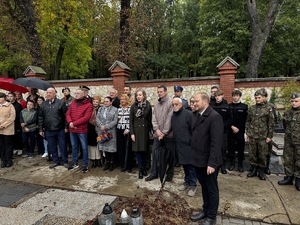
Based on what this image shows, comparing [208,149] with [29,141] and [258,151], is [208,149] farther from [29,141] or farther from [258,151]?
[29,141]

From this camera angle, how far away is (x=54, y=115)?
5.34 m

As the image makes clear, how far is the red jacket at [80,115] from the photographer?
5.00 meters

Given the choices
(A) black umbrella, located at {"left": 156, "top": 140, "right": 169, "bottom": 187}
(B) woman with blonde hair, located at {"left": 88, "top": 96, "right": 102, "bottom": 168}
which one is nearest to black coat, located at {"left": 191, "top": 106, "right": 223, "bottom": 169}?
(A) black umbrella, located at {"left": 156, "top": 140, "right": 169, "bottom": 187}

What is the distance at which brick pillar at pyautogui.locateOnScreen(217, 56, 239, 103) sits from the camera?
865 cm

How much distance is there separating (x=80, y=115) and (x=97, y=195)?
182cm

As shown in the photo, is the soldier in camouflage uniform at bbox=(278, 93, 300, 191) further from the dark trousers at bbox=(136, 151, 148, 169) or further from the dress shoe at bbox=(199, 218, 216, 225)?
the dark trousers at bbox=(136, 151, 148, 169)

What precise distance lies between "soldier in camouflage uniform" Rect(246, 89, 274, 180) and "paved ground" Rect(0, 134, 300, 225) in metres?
0.40

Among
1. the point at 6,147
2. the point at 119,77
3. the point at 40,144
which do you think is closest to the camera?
the point at 6,147

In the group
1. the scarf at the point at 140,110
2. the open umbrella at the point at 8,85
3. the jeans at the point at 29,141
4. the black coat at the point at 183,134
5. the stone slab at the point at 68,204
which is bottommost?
the stone slab at the point at 68,204

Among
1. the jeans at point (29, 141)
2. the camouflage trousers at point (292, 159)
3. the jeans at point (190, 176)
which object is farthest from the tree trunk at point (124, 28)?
the camouflage trousers at point (292, 159)

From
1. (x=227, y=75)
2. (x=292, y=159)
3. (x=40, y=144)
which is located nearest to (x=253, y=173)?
(x=292, y=159)

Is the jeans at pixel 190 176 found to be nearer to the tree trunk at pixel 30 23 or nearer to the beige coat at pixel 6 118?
the beige coat at pixel 6 118

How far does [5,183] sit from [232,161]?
5014 mm

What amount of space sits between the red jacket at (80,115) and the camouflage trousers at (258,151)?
3.57 meters
